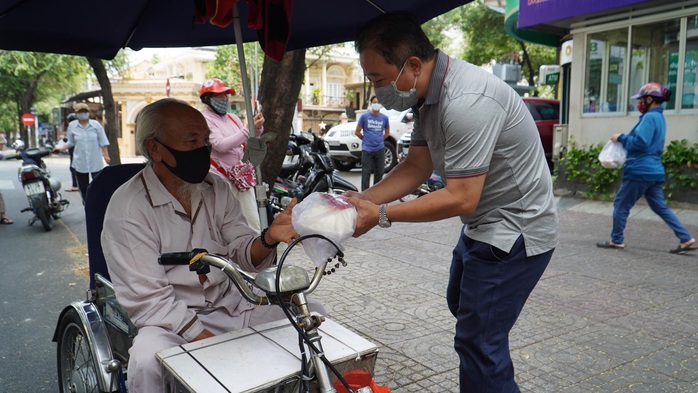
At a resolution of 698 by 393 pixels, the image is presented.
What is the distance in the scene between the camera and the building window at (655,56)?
9.74 metres

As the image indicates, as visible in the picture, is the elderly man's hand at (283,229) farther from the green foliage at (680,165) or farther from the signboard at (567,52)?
the signboard at (567,52)

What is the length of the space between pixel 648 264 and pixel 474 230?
178 inches

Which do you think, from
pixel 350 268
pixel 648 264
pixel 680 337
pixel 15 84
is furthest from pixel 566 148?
pixel 15 84

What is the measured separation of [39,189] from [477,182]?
8.22m

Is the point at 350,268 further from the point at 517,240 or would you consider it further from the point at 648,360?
the point at 517,240

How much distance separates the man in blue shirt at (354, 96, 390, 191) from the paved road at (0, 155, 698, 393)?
3673 millimetres

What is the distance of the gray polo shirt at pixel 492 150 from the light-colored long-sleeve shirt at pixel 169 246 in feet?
3.10

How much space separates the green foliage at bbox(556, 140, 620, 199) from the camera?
9.84m

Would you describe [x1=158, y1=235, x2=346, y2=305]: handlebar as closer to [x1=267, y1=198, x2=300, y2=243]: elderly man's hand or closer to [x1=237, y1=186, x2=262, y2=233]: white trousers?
[x1=267, y1=198, x2=300, y2=243]: elderly man's hand

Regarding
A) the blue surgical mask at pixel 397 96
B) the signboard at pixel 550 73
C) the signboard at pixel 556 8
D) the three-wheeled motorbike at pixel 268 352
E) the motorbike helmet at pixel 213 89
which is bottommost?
the three-wheeled motorbike at pixel 268 352

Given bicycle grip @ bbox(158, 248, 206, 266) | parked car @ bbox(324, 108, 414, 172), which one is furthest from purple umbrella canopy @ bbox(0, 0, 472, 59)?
parked car @ bbox(324, 108, 414, 172)

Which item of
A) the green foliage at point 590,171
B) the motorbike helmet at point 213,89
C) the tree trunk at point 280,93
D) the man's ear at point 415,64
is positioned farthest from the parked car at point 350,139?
the man's ear at point 415,64

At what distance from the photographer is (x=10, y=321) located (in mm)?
4477

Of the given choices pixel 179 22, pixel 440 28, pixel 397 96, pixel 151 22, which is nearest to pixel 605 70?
pixel 179 22
